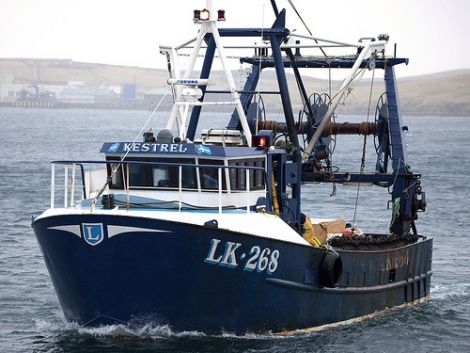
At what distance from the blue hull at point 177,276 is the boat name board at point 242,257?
0.02 metres

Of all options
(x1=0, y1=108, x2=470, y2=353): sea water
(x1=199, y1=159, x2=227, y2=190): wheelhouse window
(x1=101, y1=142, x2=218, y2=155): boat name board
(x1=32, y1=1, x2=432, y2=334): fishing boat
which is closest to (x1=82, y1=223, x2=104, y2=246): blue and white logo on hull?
(x1=32, y1=1, x2=432, y2=334): fishing boat

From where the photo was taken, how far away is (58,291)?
23.3 meters

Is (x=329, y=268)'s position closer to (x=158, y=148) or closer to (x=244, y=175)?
(x=244, y=175)

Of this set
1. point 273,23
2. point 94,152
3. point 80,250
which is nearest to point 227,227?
point 80,250

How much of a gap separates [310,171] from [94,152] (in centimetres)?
5044

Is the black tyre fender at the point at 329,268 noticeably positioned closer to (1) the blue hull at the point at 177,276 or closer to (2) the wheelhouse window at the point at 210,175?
(1) the blue hull at the point at 177,276

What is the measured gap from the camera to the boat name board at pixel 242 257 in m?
21.9

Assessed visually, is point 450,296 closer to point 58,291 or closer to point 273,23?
point 273,23

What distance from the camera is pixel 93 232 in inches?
850

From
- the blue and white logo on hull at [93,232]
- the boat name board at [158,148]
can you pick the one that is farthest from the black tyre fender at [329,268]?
the blue and white logo on hull at [93,232]

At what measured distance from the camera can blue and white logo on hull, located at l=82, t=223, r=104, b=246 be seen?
70.6ft

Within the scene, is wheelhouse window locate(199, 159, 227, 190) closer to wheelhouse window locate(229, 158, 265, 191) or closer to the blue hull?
wheelhouse window locate(229, 158, 265, 191)

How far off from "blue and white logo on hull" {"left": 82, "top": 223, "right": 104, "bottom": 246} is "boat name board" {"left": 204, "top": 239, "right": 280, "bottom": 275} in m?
2.06

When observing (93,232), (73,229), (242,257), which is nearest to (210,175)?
(242,257)
